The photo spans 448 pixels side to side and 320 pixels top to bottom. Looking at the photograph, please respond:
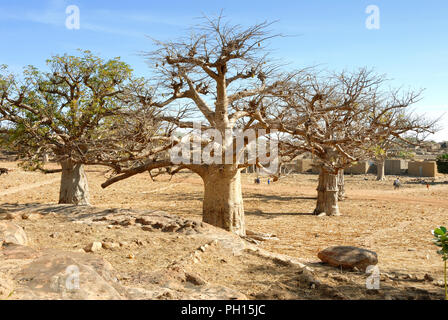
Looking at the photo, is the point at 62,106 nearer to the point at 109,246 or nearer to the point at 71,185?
the point at 71,185

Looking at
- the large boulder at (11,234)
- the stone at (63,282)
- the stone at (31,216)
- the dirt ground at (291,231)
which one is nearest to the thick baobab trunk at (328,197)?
the dirt ground at (291,231)

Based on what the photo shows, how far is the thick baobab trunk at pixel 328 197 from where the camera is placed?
14.7 meters

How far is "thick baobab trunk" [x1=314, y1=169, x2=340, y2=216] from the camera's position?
14719 millimetres

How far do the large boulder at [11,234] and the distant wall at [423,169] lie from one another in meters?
32.3

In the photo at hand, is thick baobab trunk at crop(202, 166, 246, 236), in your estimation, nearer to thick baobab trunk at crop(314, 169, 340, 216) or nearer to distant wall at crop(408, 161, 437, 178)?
thick baobab trunk at crop(314, 169, 340, 216)

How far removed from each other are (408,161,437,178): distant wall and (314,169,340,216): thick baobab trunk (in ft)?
67.5

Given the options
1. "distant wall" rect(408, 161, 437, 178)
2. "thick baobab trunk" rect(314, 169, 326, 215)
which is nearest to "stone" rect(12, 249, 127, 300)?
"thick baobab trunk" rect(314, 169, 326, 215)

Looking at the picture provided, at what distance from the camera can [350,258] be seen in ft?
19.5

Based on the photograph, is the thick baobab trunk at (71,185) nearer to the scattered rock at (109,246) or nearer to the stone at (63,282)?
the scattered rock at (109,246)

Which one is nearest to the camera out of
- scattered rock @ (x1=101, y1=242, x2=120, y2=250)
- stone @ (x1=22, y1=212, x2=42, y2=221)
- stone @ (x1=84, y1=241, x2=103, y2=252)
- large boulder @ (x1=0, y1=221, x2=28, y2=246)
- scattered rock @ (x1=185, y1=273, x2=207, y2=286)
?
scattered rock @ (x1=185, y1=273, x2=207, y2=286)

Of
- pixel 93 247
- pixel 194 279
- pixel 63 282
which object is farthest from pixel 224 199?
pixel 63 282

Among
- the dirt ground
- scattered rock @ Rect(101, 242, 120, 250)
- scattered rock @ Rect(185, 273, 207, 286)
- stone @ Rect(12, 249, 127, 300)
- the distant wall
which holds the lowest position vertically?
the dirt ground
